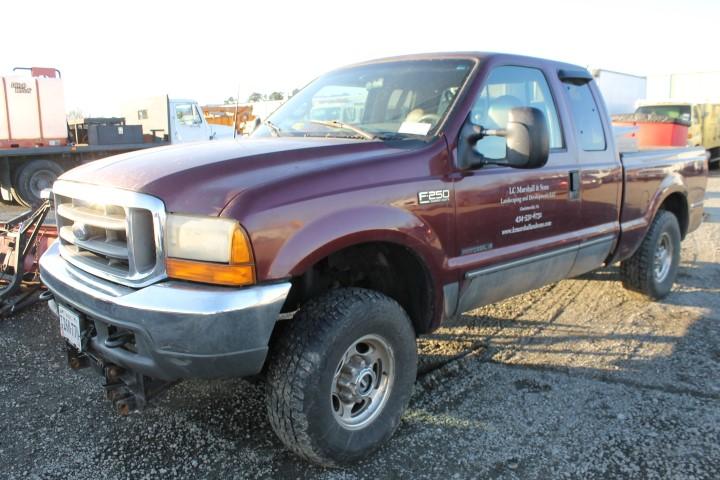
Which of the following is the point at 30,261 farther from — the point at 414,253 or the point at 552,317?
the point at 552,317

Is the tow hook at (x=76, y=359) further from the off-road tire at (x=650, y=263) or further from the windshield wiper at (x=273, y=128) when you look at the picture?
the off-road tire at (x=650, y=263)

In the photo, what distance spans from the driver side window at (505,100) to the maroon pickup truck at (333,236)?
1cm

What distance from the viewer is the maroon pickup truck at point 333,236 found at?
90.2 inches

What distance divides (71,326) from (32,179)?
10.7 m

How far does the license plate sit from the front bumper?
235 mm

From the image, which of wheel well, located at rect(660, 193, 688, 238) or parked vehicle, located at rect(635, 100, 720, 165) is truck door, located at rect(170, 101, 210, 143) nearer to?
wheel well, located at rect(660, 193, 688, 238)

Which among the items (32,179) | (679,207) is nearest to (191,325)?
(679,207)

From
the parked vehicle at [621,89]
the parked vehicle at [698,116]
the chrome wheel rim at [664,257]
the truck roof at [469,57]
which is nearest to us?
the truck roof at [469,57]

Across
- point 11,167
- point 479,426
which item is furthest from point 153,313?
point 11,167

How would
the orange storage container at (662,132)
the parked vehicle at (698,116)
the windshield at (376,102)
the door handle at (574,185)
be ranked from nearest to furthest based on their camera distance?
the windshield at (376,102) → the door handle at (574,185) → the orange storage container at (662,132) → the parked vehicle at (698,116)

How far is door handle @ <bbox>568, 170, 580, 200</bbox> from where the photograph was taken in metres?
3.82

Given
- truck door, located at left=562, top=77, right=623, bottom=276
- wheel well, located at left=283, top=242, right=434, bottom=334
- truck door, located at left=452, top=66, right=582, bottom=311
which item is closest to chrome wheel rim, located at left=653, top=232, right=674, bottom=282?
truck door, located at left=562, top=77, right=623, bottom=276

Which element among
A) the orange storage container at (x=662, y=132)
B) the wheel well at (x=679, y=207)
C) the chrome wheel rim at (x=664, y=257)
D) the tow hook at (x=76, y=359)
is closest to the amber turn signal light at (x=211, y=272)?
the tow hook at (x=76, y=359)

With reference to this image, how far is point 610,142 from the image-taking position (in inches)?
170
